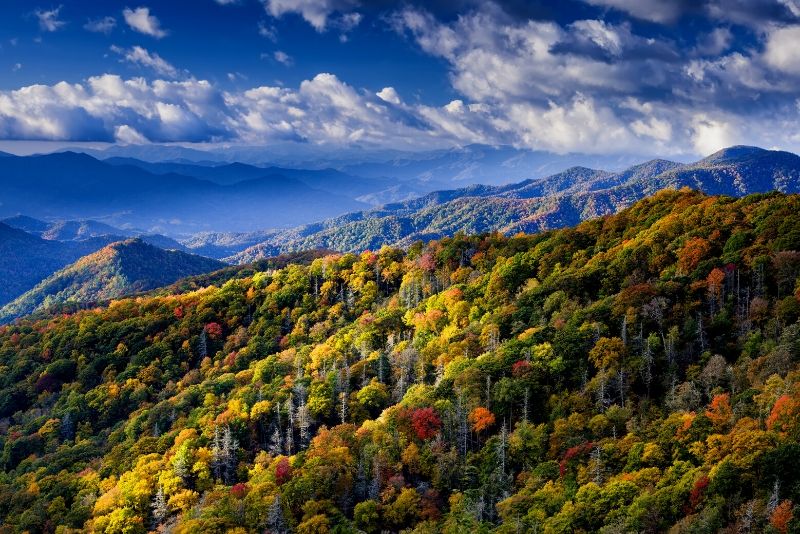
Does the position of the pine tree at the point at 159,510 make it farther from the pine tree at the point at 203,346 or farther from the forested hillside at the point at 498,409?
the pine tree at the point at 203,346

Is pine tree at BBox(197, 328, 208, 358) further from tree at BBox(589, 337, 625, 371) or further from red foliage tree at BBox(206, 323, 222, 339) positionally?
tree at BBox(589, 337, 625, 371)

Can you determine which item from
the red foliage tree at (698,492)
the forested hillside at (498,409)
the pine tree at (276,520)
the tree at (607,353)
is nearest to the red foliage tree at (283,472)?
the forested hillside at (498,409)

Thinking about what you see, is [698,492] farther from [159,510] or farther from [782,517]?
[159,510]

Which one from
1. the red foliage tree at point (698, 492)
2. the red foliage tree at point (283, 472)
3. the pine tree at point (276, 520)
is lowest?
the pine tree at point (276, 520)

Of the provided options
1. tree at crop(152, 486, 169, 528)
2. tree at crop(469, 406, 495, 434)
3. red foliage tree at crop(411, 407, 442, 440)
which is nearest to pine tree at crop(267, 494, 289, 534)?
red foliage tree at crop(411, 407, 442, 440)

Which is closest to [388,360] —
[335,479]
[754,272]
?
[335,479]

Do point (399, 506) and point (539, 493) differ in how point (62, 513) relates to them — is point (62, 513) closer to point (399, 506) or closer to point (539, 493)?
point (399, 506)

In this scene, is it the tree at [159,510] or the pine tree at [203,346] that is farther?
the pine tree at [203,346]

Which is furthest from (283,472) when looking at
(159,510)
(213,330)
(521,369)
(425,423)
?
(213,330)

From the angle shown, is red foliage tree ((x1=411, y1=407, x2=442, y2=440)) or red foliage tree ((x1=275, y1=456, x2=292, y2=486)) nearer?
red foliage tree ((x1=275, y1=456, x2=292, y2=486))
